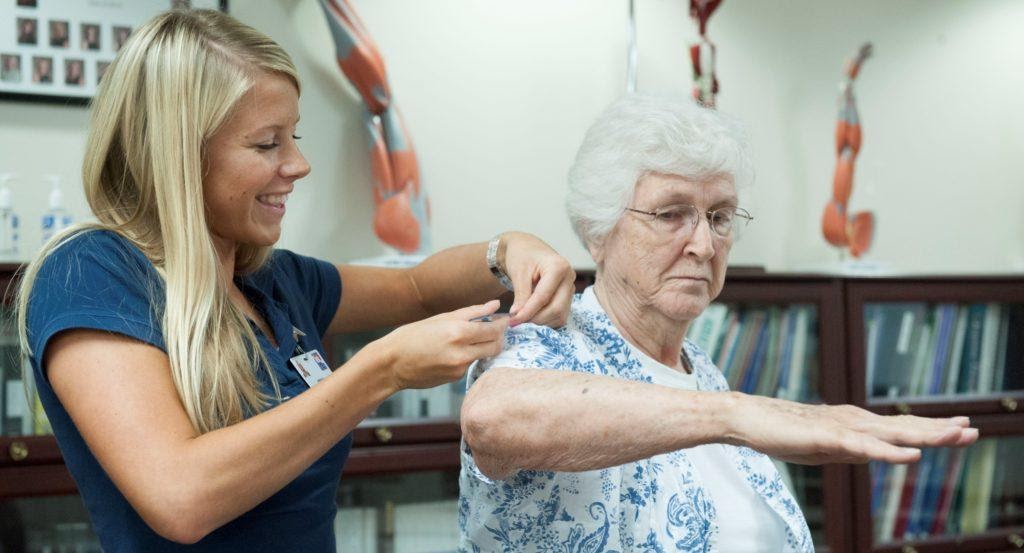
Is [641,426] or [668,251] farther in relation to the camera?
[668,251]

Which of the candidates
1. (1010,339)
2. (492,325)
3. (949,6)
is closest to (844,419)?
(492,325)

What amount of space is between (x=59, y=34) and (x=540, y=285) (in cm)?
170

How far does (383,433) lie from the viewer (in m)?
2.25

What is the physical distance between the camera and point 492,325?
1.11 m

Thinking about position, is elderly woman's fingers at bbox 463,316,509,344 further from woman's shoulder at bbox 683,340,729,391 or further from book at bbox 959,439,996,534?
book at bbox 959,439,996,534

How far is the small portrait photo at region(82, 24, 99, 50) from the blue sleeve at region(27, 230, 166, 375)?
1.49 meters

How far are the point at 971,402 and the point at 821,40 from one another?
4.22ft

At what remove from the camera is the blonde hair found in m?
1.11

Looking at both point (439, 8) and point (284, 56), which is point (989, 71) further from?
point (284, 56)

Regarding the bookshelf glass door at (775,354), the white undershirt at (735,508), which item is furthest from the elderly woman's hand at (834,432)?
the bookshelf glass door at (775,354)

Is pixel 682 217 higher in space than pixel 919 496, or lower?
higher

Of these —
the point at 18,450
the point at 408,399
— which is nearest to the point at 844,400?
the point at 408,399

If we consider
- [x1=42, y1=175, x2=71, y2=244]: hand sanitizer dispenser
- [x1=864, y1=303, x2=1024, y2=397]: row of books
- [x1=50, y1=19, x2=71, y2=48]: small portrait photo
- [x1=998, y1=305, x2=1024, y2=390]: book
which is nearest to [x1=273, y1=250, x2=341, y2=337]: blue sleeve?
[x1=42, y1=175, x2=71, y2=244]: hand sanitizer dispenser

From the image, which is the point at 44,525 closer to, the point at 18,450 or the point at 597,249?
the point at 18,450
